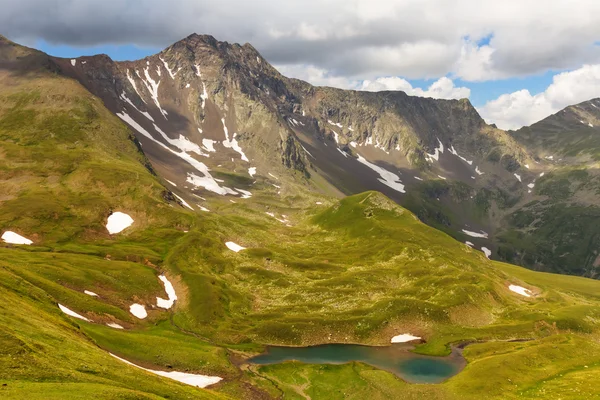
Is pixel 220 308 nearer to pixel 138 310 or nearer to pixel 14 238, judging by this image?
pixel 138 310

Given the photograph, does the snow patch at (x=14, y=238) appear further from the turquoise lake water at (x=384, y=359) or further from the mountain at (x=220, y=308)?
the turquoise lake water at (x=384, y=359)

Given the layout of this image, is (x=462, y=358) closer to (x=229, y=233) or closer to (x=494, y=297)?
(x=494, y=297)

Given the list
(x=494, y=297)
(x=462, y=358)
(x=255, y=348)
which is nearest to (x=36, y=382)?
(x=255, y=348)

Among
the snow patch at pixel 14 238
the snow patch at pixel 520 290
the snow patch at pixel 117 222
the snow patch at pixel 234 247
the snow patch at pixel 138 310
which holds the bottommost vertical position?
the snow patch at pixel 520 290

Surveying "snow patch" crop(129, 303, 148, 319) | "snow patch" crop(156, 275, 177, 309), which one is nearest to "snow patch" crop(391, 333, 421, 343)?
"snow patch" crop(156, 275, 177, 309)

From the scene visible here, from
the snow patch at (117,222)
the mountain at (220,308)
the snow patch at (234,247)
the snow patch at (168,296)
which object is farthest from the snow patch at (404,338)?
the snow patch at (117,222)

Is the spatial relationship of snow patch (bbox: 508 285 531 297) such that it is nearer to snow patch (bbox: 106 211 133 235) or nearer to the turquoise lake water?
the turquoise lake water

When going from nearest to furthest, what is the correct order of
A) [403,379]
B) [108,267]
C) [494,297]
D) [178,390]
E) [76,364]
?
1. [76,364]
2. [178,390]
3. [403,379]
4. [108,267]
5. [494,297]
